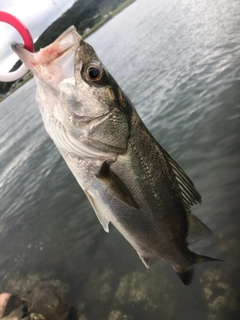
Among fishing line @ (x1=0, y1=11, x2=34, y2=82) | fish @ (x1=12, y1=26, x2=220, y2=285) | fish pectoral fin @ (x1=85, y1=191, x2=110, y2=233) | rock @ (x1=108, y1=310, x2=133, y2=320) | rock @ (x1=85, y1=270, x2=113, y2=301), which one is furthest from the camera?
rock @ (x1=85, y1=270, x2=113, y2=301)

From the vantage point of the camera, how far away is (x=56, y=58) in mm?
2191

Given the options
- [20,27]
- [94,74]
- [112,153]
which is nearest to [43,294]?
[112,153]

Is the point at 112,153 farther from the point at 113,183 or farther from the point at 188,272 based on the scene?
the point at 188,272

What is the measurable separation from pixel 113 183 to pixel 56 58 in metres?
1.16

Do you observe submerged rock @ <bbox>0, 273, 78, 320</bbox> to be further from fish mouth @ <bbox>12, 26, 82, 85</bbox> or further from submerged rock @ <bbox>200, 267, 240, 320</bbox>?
fish mouth @ <bbox>12, 26, 82, 85</bbox>

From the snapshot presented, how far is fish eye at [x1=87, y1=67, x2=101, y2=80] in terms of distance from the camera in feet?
7.61

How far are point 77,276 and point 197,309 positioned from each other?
3.53 metres

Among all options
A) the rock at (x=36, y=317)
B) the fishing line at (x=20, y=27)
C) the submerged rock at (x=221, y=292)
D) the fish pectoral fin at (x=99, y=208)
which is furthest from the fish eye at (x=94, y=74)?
the rock at (x=36, y=317)

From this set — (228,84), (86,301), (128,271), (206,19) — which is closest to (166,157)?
(128,271)

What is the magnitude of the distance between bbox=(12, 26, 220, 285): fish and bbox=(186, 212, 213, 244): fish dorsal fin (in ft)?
0.03

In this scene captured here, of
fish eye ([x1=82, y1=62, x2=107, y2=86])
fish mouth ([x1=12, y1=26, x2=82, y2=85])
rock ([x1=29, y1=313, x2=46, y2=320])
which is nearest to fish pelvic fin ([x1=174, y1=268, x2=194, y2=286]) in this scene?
fish eye ([x1=82, y1=62, x2=107, y2=86])

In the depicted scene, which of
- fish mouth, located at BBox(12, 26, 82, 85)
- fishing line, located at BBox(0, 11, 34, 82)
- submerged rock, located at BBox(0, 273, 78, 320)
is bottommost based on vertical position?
submerged rock, located at BBox(0, 273, 78, 320)

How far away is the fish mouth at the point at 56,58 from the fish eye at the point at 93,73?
0.46ft

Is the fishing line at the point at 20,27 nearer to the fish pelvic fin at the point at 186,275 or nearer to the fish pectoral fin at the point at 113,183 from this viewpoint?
the fish pectoral fin at the point at 113,183
